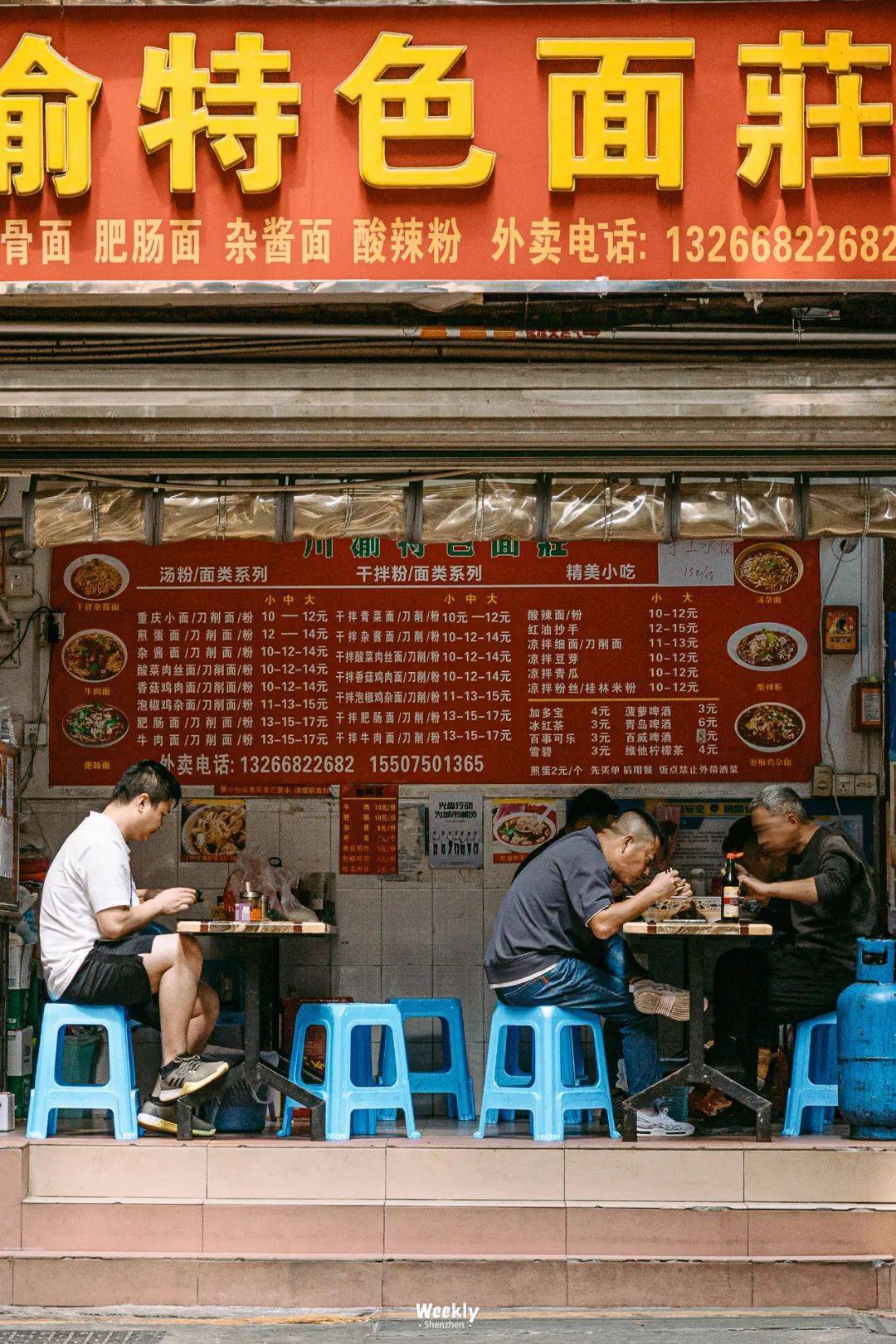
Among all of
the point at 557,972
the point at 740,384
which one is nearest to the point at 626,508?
the point at 740,384

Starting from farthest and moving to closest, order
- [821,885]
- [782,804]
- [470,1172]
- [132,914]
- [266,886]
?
[266,886]
[782,804]
[821,885]
[132,914]
[470,1172]

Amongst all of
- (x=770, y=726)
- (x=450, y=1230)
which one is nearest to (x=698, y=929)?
(x=450, y=1230)

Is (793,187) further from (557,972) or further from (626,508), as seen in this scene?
(557,972)

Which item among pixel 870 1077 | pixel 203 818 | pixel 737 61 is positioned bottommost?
pixel 870 1077

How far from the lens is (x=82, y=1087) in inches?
273

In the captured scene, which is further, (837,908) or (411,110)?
(837,908)

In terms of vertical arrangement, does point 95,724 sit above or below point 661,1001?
above

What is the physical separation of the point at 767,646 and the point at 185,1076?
4.49 meters

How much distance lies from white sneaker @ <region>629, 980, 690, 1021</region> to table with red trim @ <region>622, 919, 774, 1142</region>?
21 centimetres

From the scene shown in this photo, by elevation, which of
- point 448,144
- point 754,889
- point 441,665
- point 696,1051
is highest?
point 448,144

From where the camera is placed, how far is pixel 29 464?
23.8 ft

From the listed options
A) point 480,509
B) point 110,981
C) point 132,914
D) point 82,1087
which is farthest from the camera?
point 480,509

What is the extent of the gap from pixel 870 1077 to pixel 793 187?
377 centimetres

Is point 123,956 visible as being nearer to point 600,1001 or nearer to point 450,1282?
point 450,1282
